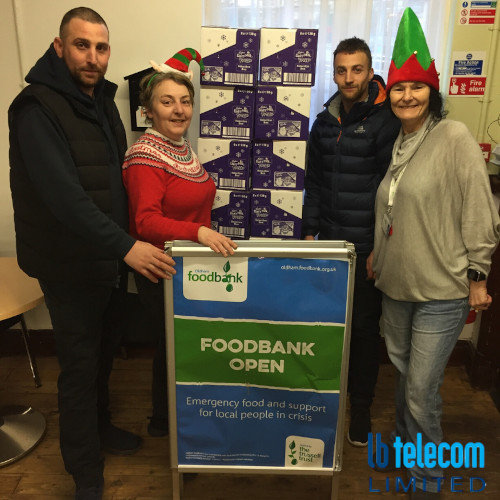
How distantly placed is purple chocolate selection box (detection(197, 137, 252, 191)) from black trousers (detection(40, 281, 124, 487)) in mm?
613

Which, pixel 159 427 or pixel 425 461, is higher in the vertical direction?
pixel 425 461

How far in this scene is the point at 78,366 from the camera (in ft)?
5.52

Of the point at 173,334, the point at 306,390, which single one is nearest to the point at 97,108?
the point at 173,334

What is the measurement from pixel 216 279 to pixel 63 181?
508 millimetres

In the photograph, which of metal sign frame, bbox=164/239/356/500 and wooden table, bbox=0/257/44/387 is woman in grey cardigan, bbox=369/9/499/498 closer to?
metal sign frame, bbox=164/239/356/500

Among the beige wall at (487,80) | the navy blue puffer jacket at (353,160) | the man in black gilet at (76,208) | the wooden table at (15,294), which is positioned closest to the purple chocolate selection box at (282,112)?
the navy blue puffer jacket at (353,160)

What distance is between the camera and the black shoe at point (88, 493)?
1.75m

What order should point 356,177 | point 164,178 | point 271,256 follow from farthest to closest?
point 356,177 < point 164,178 < point 271,256

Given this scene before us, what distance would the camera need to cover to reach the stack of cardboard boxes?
1.92 m

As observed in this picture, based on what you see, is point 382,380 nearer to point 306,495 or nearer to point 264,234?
point 306,495

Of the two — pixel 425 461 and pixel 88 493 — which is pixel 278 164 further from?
pixel 88 493

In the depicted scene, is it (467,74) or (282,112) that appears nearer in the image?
(282,112)

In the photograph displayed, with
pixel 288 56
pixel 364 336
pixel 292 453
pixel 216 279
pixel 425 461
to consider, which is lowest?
pixel 425 461

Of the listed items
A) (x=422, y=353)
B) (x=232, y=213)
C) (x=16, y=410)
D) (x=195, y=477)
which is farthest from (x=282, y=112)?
(x=16, y=410)
